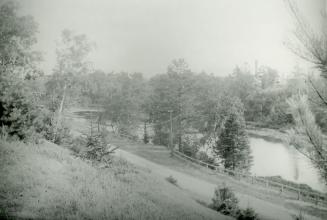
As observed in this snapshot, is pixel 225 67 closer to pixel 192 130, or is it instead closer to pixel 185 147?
pixel 185 147

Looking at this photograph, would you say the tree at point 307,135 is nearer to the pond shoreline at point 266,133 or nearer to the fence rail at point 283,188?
the fence rail at point 283,188

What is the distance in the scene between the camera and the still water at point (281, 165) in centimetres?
2297

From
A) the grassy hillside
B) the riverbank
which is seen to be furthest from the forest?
the riverbank

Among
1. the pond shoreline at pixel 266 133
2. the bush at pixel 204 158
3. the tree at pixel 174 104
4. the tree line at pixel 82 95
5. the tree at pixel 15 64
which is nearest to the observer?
the tree line at pixel 82 95

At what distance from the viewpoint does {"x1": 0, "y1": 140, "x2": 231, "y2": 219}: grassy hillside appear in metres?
5.85

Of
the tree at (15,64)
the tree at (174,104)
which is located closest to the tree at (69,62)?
the tree at (15,64)

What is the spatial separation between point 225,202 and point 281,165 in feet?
60.6

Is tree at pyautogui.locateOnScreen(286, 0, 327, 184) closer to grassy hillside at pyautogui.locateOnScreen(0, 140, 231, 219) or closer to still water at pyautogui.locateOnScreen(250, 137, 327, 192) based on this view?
grassy hillside at pyautogui.locateOnScreen(0, 140, 231, 219)

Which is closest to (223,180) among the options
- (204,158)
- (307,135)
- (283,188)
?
(283,188)

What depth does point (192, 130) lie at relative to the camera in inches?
1069

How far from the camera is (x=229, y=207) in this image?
945 centimetres

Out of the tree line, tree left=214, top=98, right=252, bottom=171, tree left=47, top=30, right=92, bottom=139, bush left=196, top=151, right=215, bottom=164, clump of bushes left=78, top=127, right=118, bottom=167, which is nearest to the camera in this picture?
the tree line

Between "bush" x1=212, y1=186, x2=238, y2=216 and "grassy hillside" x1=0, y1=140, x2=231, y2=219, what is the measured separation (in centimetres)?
95

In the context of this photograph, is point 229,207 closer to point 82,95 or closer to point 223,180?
point 82,95
